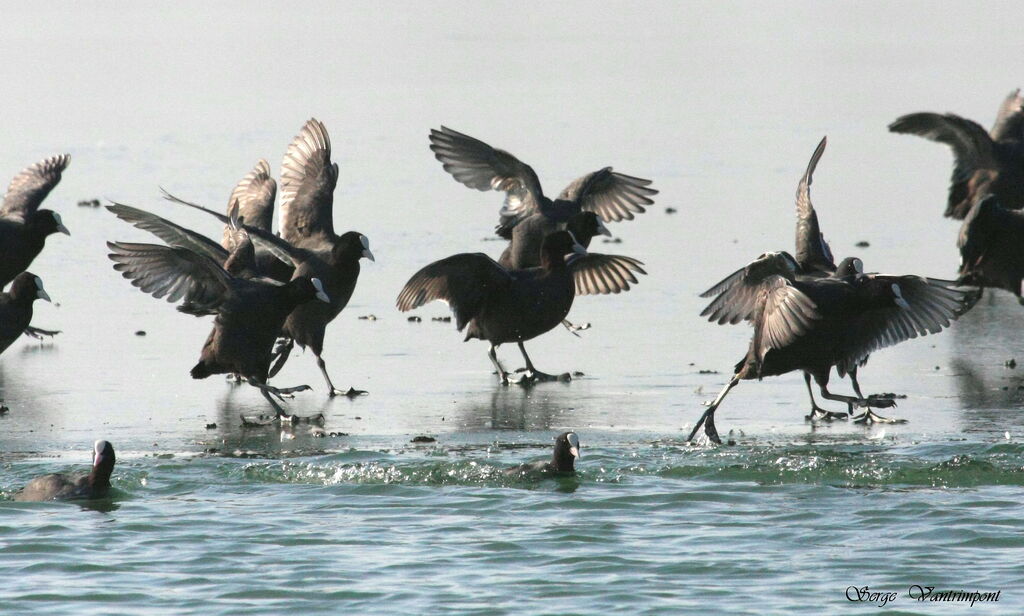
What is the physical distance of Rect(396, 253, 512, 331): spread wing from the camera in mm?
10633

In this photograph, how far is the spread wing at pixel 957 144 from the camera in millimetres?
13422

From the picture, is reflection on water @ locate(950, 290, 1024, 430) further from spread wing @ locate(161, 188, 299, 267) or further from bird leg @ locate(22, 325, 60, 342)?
bird leg @ locate(22, 325, 60, 342)

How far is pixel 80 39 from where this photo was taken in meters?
28.6

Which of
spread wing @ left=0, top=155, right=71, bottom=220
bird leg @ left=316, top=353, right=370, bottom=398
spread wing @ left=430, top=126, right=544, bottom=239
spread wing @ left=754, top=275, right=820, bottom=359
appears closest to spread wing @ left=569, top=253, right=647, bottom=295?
spread wing @ left=430, top=126, right=544, bottom=239

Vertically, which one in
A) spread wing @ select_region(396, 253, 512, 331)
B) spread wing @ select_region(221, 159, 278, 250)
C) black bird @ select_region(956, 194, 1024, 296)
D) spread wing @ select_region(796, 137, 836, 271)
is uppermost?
spread wing @ select_region(221, 159, 278, 250)

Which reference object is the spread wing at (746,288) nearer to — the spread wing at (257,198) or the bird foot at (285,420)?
the bird foot at (285,420)

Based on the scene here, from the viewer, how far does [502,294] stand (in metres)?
10.8

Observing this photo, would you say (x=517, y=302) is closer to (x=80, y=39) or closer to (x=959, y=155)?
(x=959, y=155)

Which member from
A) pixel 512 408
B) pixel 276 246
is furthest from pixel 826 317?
pixel 276 246

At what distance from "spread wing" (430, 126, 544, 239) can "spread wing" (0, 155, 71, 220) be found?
3.02m

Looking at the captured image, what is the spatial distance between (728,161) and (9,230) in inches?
357

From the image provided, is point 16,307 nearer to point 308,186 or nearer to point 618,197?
point 308,186

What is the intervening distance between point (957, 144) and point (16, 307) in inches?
299

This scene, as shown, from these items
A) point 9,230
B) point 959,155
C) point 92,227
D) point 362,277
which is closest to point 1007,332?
point 959,155
